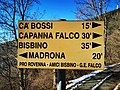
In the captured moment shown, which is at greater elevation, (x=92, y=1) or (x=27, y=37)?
(x=92, y=1)

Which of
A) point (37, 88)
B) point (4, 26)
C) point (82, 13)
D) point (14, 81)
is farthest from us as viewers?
point (82, 13)

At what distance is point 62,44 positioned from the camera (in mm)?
2762

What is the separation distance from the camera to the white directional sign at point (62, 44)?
2760 millimetres

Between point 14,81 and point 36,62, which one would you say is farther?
point 14,81

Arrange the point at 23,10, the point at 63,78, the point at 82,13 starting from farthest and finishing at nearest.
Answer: the point at 82,13 < the point at 23,10 < the point at 63,78

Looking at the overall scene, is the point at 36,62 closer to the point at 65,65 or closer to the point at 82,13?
the point at 65,65

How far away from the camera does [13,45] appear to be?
2039 centimetres

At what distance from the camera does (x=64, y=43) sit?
276 centimetres

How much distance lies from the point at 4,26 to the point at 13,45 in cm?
170

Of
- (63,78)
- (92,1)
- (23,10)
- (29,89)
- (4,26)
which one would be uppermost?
(92,1)

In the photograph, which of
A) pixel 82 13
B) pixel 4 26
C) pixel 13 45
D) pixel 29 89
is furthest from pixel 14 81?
pixel 82 13

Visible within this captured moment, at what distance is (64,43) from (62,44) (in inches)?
0.9

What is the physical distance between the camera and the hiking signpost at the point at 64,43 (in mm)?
2760

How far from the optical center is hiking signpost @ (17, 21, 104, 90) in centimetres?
276
